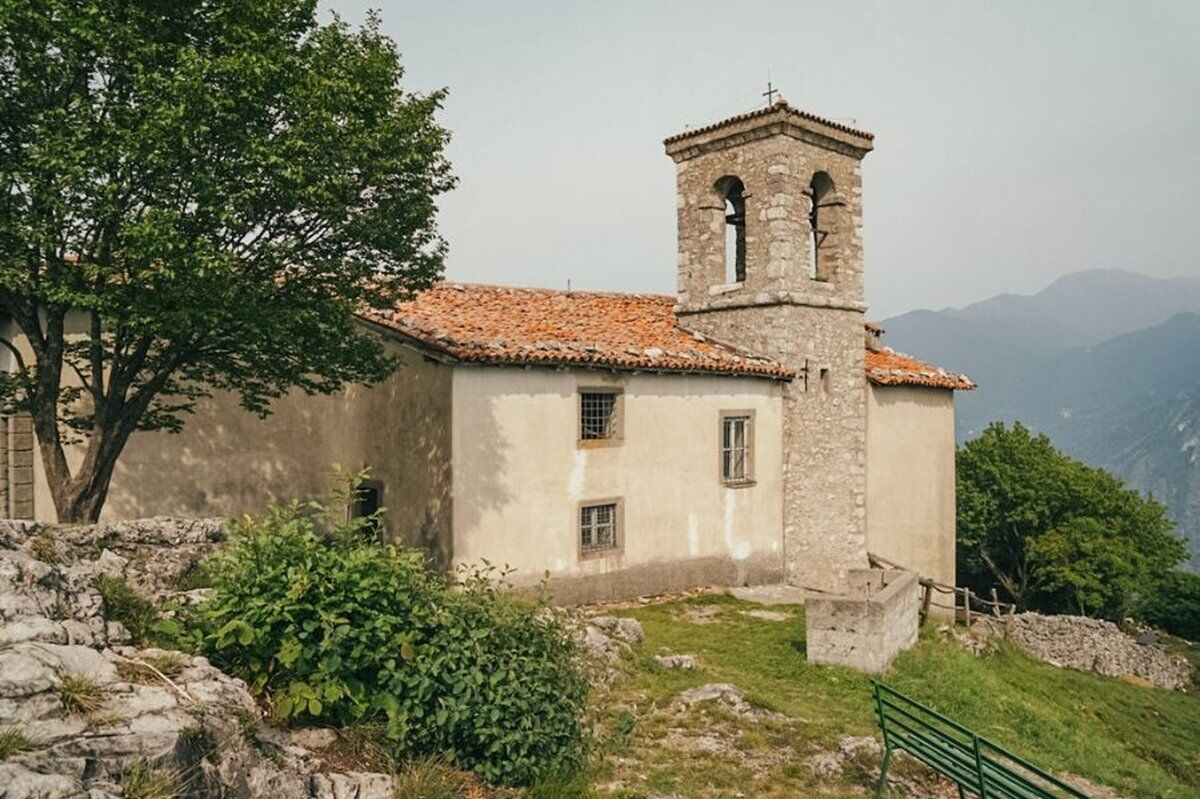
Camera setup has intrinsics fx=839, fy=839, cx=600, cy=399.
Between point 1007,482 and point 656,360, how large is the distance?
25.7 metres

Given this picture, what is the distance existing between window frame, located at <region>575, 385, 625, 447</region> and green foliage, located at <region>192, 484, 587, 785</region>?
9327mm

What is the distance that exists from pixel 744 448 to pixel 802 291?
13.0 feet

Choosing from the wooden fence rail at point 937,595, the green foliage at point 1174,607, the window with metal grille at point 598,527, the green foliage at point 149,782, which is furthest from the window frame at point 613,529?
the green foliage at point 1174,607

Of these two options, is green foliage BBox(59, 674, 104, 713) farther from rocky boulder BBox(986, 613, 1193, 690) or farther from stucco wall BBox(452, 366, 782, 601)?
rocky boulder BBox(986, 613, 1193, 690)

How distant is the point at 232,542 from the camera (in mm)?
7121

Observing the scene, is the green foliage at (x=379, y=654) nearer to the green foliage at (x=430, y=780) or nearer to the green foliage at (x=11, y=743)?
Answer: the green foliage at (x=430, y=780)

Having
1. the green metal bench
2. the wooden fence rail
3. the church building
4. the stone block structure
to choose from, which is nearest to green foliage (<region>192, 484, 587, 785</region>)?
the green metal bench

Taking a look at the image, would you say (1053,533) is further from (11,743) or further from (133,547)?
(11,743)

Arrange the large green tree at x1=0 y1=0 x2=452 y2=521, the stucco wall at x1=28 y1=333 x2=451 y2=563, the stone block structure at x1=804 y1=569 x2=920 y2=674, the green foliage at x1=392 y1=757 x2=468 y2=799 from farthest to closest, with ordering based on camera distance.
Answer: the stucco wall at x1=28 y1=333 x2=451 y2=563, the stone block structure at x1=804 y1=569 x2=920 y2=674, the large green tree at x1=0 y1=0 x2=452 y2=521, the green foliage at x1=392 y1=757 x2=468 y2=799

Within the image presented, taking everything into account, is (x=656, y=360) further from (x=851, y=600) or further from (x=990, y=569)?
(x=990, y=569)

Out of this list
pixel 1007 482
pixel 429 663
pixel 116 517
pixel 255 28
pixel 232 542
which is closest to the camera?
pixel 429 663

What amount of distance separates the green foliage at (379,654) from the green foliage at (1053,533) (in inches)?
1279

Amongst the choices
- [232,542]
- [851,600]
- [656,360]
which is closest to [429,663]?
[232,542]

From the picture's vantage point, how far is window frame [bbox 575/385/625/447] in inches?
647
